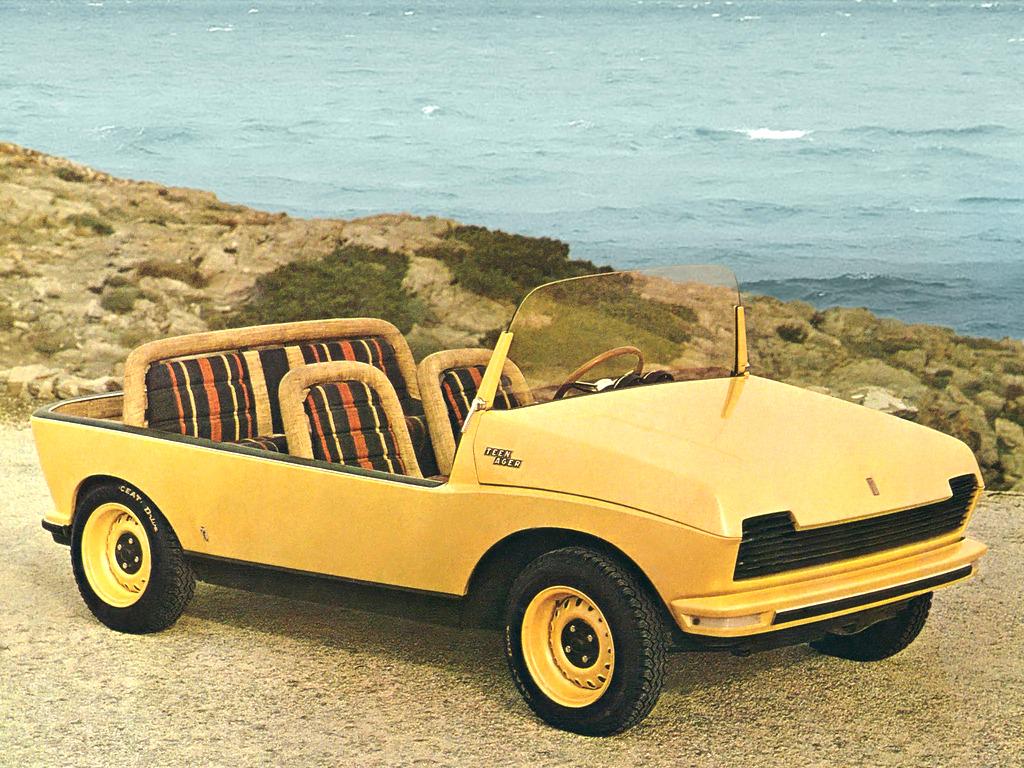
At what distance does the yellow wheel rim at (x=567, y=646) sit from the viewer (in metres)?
5.20

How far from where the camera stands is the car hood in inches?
197

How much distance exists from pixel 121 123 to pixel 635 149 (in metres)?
24.8

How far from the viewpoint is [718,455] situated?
5.20 meters

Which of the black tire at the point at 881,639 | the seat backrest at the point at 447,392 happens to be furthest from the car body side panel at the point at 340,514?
the black tire at the point at 881,639

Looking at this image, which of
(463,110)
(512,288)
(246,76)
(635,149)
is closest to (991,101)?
(635,149)

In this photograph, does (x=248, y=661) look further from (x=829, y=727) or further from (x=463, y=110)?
(x=463, y=110)

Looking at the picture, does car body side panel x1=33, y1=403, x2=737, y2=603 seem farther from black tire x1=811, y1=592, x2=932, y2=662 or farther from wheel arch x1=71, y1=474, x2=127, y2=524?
black tire x1=811, y1=592, x2=932, y2=662

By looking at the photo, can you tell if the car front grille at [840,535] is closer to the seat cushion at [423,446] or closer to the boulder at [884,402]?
the seat cushion at [423,446]

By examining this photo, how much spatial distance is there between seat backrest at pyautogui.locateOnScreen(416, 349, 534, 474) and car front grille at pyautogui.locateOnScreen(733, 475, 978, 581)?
1.68 meters

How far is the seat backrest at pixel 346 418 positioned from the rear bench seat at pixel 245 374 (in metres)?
0.29

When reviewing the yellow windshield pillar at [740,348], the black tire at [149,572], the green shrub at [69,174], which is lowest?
the green shrub at [69,174]

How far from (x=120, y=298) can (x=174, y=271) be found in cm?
150

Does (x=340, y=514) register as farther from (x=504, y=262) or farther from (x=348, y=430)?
(x=504, y=262)

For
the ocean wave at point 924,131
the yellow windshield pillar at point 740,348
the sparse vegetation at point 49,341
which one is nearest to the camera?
the yellow windshield pillar at point 740,348
